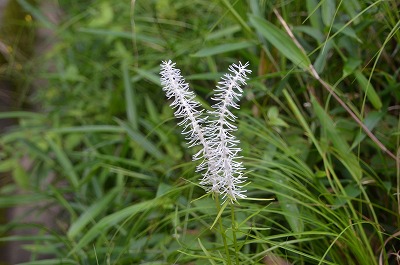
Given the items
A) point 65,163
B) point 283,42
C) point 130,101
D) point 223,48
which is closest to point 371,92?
point 283,42

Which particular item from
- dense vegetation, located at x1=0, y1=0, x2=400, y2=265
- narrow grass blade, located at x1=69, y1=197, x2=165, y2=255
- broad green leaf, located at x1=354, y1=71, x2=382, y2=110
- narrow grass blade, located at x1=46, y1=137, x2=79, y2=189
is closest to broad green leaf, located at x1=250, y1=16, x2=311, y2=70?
dense vegetation, located at x1=0, y1=0, x2=400, y2=265

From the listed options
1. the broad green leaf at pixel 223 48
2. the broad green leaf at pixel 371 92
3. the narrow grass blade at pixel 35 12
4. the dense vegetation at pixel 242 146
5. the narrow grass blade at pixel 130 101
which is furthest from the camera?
the narrow grass blade at pixel 35 12

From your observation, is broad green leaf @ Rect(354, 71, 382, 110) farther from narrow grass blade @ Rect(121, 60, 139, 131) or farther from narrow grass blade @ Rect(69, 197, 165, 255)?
narrow grass blade @ Rect(121, 60, 139, 131)

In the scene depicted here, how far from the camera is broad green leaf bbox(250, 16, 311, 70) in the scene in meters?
1.22

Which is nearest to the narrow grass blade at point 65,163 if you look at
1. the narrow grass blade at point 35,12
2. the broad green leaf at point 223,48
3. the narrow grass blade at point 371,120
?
the broad green leaf at point 223,48

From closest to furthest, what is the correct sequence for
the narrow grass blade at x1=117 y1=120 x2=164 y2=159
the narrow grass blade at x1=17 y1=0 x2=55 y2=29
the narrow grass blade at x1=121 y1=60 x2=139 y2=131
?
the narrow grass blade at x1=117 y1=120 x2=164 y2=159
the narrow grass blade at x1=121 y1=60 x2=139 y2=131
the narrow grass blade at x1=17 y1=0 x2=55 y2=29

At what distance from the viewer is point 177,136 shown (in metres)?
1.65

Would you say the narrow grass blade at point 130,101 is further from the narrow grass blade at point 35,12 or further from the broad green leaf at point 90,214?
the narrow grass blade at point 35,12

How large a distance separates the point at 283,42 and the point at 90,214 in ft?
2.00

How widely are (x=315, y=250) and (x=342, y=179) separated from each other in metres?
0.20

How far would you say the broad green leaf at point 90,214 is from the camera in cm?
140

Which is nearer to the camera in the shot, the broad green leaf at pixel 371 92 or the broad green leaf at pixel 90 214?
the broad green leaf at pixel 371 92

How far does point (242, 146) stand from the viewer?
1334mm

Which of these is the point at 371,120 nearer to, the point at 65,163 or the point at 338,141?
the point at 338,141
